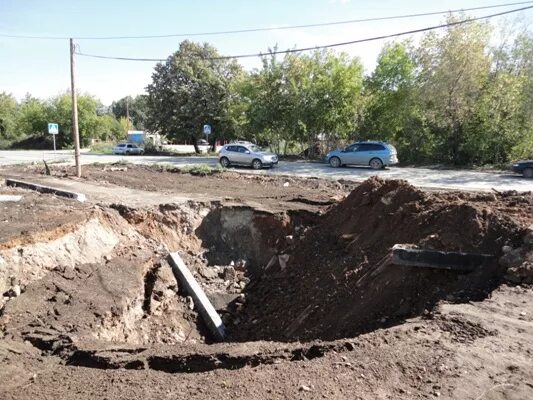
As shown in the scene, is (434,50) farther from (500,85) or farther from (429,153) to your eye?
(429,153)

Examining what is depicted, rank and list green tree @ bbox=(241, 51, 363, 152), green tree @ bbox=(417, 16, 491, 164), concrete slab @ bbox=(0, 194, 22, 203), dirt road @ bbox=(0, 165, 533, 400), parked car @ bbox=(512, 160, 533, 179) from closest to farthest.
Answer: dirt road @ bbox=(0, 165, 533, 400) < concrete slab @ bbox=(0, 194, 22, 203) < parked car @ bbox=(512, 160, 533, 179) < green tree @ bbox=(417, 16, 491, 164) < green tree @ bbox=(241, 51, 363, 152)

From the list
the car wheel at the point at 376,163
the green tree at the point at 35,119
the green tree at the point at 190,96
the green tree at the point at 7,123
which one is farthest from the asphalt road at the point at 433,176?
the green tree at the point at 7,123

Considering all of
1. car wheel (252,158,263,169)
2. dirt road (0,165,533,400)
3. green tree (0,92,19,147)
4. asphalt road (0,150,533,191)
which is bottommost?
dirt road (0,165,533,400)

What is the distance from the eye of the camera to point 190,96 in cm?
4241

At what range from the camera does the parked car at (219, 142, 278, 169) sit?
26391mm

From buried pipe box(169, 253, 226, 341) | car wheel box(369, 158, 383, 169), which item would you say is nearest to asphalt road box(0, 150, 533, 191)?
car wheel box(369, 158, 383, 169)

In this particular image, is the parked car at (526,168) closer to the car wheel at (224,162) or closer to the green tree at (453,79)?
the green tree at (453,79)

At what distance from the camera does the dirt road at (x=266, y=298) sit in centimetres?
462

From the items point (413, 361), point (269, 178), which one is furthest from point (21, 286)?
point (269, 178)

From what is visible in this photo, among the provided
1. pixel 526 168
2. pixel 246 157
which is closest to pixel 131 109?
pixel 246 157

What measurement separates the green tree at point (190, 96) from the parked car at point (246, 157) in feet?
48.2

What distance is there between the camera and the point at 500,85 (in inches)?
990

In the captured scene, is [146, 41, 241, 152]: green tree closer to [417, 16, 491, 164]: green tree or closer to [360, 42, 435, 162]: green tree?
[360, 42, 435, 162]: green tree

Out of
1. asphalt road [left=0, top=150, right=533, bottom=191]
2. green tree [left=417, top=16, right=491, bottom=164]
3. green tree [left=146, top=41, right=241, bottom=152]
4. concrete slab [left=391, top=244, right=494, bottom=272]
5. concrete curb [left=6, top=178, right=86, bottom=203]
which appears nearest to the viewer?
concrete slab [left=391, top=244, right=494, bottom=272]
